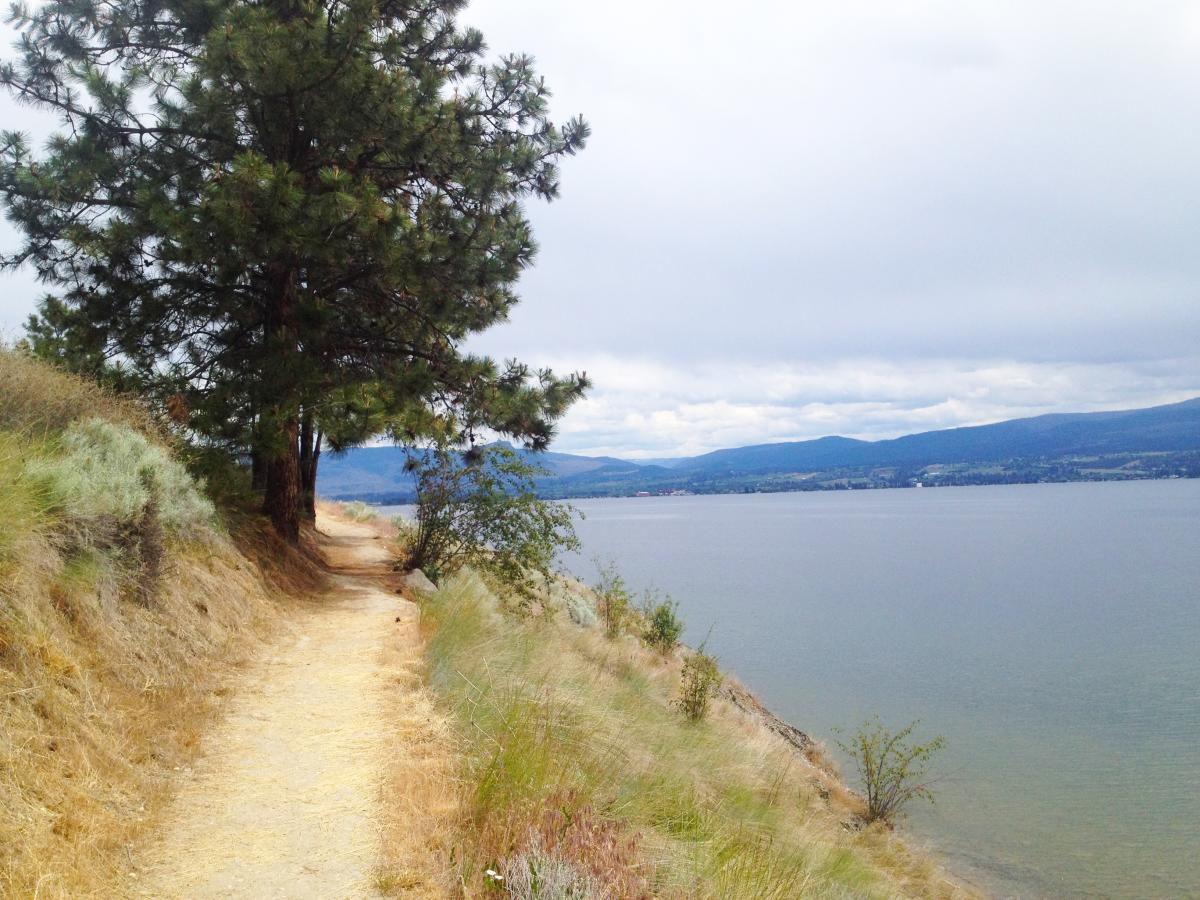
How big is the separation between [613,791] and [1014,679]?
1986 centimetres

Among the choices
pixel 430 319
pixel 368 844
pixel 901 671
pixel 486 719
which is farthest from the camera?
pixel 901 671

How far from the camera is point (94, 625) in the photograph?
563 centimetres

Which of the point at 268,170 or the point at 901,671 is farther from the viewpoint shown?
the point at 901,671

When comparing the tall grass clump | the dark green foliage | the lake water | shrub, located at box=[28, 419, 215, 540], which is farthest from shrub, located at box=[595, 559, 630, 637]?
shrub, located at box=[28, 419, 215, 540]

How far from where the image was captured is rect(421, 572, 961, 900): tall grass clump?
4.25 meters

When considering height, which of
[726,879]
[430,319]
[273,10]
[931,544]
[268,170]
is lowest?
[931,544]

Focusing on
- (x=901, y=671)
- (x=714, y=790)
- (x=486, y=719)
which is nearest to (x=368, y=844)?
(x=486, y=719)

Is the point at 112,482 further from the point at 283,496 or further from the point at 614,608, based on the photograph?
the point at 614,608

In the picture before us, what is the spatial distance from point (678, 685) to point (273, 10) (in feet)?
42.7

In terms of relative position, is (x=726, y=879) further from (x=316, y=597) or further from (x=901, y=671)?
(x=901, y=671)

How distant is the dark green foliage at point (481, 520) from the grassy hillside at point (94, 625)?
5116 millimetres

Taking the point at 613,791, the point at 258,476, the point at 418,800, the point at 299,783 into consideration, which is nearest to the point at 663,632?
the point at 258,476

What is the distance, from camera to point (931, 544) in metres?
65.9

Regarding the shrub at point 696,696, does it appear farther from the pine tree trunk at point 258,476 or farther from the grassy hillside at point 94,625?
the pine tree trunk at point 258,476
